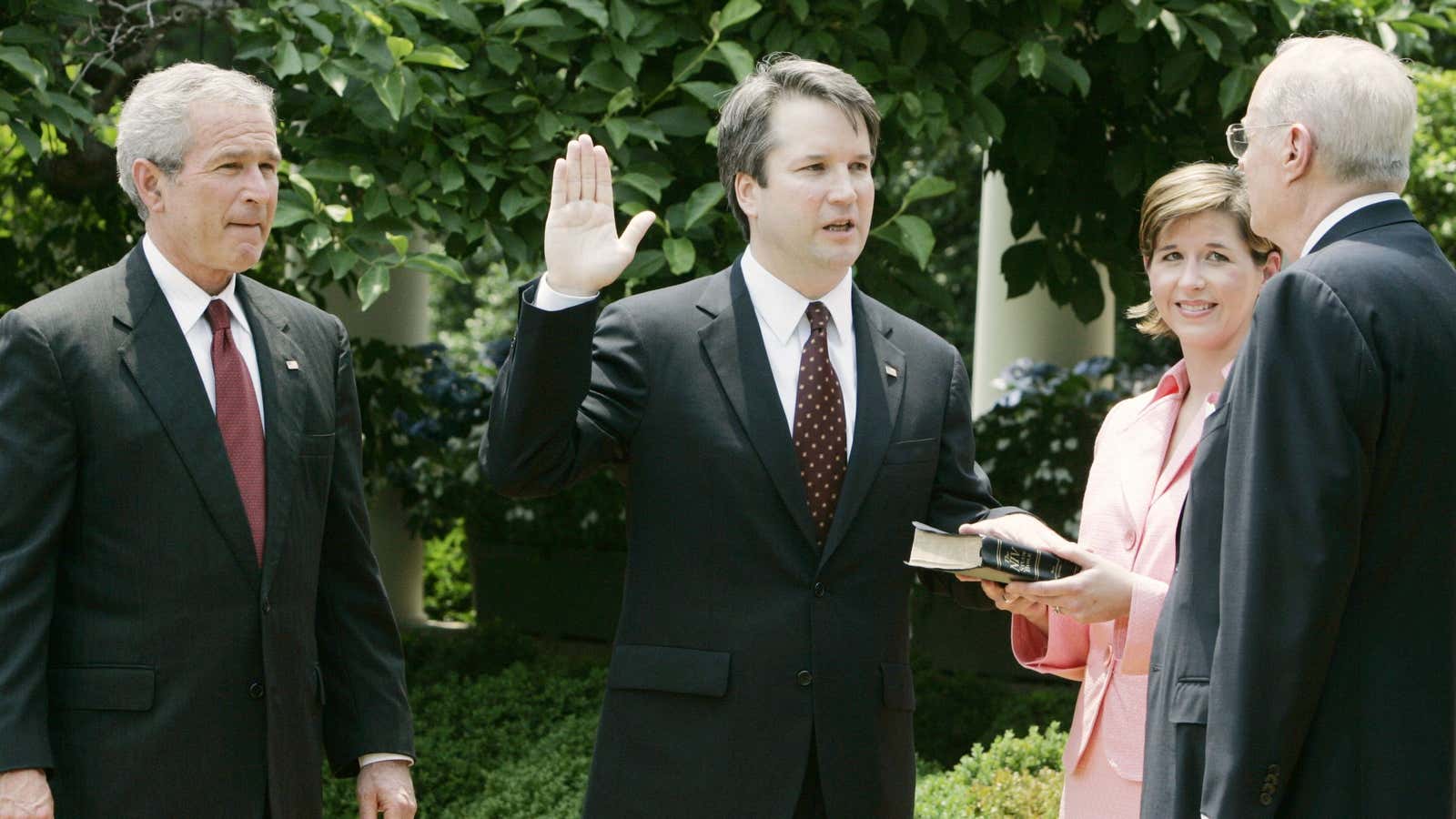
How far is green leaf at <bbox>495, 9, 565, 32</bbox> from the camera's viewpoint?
4699 mm

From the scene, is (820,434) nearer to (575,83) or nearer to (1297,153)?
(1297,153)

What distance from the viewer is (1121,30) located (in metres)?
5.07

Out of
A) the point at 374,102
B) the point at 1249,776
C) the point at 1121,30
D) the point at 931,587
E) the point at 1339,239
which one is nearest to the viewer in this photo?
the point at 1249,776

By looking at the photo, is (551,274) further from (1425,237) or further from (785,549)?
(1425,237)

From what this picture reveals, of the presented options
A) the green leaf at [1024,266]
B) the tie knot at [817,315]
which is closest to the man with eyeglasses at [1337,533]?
the tie knot at [817,315]

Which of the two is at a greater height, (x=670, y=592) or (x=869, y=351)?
(x=869, y=351)

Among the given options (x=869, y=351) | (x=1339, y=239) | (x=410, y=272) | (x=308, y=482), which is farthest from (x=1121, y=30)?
(x=410, y=272)

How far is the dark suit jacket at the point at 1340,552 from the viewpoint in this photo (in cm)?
250

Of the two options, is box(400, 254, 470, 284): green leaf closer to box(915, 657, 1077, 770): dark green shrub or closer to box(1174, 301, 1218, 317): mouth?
box(1174, 301, 1218, 317): mouth

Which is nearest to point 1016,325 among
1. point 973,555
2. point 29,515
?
point 973,555

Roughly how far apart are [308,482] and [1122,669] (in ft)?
5.65

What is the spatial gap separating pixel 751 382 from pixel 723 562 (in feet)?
1.20

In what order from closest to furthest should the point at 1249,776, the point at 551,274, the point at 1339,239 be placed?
the point at 1249,776 < the point at 1339,239 < the point at 551,274

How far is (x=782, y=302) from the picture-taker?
336 centimetres
